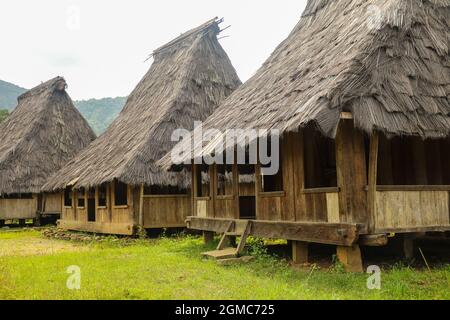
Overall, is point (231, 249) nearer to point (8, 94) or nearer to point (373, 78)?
point (373, 78)

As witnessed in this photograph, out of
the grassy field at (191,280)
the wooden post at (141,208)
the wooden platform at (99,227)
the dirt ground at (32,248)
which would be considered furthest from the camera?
the wooden platform at (99,227)

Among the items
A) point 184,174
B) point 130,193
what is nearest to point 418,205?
point 184,174

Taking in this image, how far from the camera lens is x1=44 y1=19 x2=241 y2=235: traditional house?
16.8 metres

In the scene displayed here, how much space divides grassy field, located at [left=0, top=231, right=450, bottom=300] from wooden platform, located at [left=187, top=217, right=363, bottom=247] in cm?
52

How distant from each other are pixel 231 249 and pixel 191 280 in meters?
3.21

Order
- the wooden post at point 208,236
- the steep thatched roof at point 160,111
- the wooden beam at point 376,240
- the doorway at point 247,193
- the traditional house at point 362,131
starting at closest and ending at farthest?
the wooden beam at point 376,240 → the traditional house at point 362,131 → the wooden post at point 208,236 → the steep thatched roof at point 160,111 → the doorway at point 247,193

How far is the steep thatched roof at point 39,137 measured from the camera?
24.4m

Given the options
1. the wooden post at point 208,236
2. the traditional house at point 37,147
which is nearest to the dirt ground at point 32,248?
the wooden post at point 208,236

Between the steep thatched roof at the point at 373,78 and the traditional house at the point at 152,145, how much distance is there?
207 inches

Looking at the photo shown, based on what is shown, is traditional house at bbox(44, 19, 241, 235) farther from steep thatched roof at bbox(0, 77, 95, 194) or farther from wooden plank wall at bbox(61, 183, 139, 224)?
steep thatched roof at bbox(0, 77, 95, 194)

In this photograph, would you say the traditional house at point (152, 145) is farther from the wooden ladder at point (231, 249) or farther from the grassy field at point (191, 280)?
the wooden ladder at point (231, 249)

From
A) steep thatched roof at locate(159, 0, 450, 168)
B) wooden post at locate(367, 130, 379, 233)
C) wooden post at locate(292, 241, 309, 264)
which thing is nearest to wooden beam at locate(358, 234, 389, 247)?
wooden post at locate(367, 130, 379, 233)
